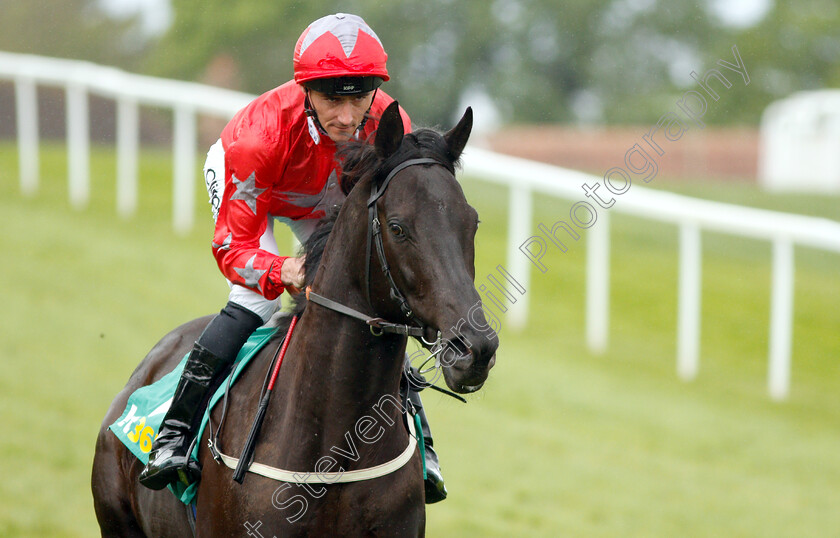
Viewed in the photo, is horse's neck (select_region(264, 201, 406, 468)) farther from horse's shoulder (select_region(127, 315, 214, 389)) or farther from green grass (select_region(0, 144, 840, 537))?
green grass (select_region(0, 144, 840, 537))

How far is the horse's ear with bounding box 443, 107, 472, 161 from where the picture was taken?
8.99 feet

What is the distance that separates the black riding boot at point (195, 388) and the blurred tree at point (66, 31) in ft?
92.6

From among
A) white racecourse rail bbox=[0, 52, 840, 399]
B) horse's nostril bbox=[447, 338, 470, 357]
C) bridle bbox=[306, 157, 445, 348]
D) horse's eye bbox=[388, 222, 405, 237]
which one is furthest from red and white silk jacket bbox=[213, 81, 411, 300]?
white racecourse rail bbox=[0, 52, 840, 399]

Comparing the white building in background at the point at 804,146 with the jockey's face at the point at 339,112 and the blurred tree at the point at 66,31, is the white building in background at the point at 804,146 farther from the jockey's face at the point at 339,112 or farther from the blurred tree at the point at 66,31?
the jockey's face at the point at 339,112

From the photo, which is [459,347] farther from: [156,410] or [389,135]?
[156,410]

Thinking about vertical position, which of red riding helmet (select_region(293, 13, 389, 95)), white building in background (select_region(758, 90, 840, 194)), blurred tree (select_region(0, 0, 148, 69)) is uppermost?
blurred tree (select_region(0, 0, 148, 69))

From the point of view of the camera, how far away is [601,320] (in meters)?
10.9

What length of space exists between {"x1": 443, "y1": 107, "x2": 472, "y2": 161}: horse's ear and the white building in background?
84.7 ft

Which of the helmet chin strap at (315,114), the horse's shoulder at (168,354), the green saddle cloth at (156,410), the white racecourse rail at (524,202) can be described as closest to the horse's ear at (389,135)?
the helmet chin strap at (315,114)

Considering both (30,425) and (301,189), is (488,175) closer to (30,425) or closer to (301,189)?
(30,425)

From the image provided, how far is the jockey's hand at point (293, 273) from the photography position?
297 centimetres

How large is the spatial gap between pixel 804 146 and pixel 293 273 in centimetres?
2784

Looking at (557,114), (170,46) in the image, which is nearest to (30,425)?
(170,46)

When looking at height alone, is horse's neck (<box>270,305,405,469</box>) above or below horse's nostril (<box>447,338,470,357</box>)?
below
